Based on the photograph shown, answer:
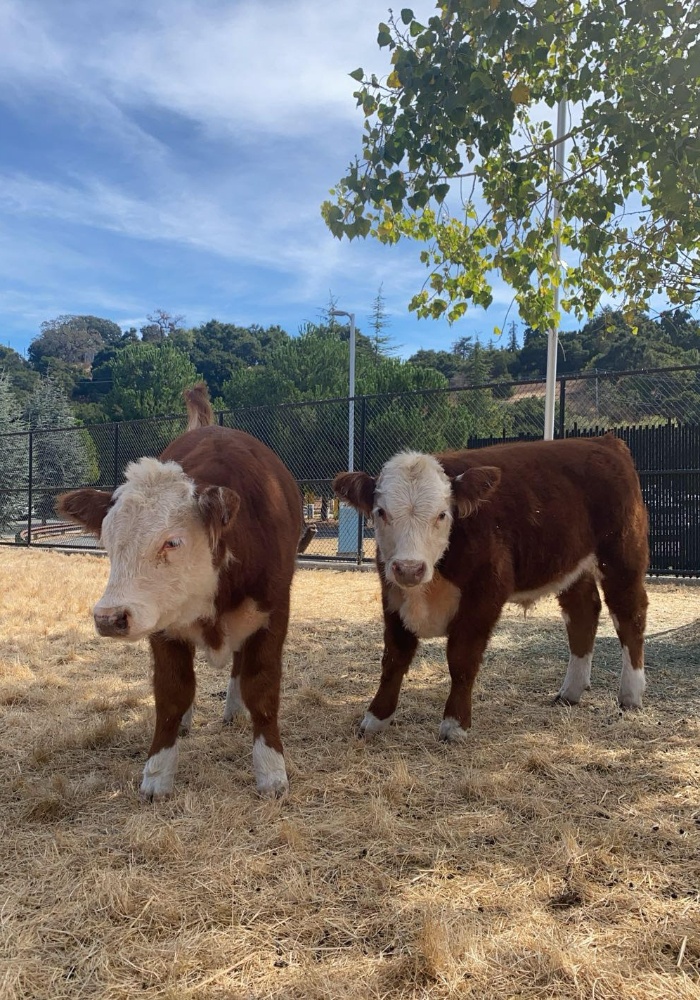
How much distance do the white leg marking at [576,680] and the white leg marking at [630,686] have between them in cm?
23

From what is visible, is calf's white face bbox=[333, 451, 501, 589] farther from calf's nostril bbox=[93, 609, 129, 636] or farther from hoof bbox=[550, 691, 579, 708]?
hoof bbox=[550, 691, 579, 708]

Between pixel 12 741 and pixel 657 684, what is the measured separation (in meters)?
4.27

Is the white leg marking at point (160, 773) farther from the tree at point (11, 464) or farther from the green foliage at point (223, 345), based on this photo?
the green foliage at point (223, 345)

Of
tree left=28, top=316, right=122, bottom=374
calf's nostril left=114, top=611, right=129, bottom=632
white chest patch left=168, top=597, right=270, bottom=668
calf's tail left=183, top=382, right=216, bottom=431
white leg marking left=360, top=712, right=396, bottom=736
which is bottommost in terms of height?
white leg marking left=360, top=712, right=396, bottom=736

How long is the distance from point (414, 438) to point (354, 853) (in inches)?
591

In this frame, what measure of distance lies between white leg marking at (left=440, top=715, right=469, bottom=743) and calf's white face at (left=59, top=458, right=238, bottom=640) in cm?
161

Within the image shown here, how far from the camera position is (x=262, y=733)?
10.9ft

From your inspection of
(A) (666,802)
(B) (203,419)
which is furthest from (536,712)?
(B) (203,419)

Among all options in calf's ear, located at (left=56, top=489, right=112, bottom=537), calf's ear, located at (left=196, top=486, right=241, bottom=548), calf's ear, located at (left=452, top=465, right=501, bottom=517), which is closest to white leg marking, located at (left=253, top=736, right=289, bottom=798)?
calf's ear, located at (left=196, top=486, right=241, bottom=548)

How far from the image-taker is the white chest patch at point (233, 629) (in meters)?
3.22

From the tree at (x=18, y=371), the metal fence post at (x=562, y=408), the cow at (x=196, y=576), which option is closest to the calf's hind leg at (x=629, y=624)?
the cow at (x=196, y=576)

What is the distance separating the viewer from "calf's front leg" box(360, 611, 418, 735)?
159 inches

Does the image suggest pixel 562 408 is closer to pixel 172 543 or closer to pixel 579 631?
pixel 579 631

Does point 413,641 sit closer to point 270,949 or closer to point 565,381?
point 270,949
